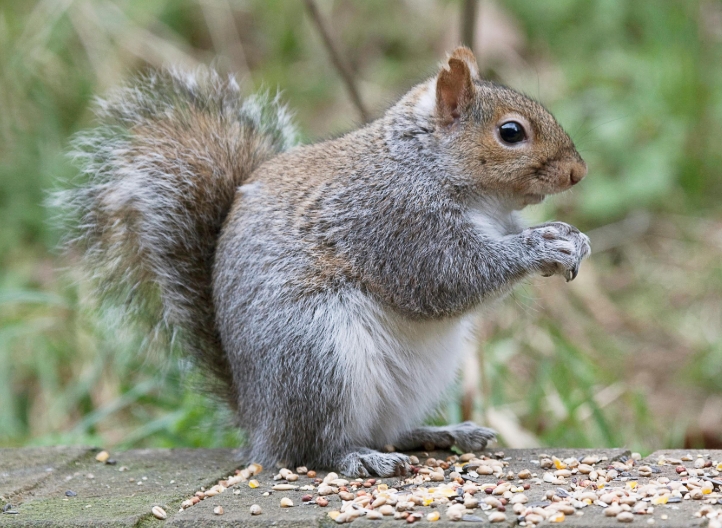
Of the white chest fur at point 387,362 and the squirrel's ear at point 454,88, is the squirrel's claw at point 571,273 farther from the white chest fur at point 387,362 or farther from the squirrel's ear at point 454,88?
the squirrel's ear at point 454,88

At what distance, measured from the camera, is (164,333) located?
2457 mm

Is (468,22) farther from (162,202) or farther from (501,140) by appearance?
(162,202)

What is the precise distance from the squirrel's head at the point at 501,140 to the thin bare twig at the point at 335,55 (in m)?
0.74

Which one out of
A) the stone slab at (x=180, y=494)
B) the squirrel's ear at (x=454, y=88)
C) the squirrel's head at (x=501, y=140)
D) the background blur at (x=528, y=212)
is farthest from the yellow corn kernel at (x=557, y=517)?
the background blur at (x=528, y=212)

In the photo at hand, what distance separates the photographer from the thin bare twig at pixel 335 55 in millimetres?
3039

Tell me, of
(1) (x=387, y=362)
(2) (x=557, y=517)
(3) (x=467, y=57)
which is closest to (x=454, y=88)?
(3) (x=467, y=57)

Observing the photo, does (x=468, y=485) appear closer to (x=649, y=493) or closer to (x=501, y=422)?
(x=649, y=493)

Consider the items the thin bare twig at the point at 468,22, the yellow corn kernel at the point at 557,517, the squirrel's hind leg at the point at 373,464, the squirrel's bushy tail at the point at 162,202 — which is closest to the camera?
the yellow corn kernel at the point at 557,517

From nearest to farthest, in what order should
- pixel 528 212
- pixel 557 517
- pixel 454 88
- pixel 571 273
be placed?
1. pixel 557 517
2. pixel 571 273
3. pixel 454 88
4. pixel 528 212

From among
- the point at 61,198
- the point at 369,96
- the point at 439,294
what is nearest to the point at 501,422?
the point at 439,294

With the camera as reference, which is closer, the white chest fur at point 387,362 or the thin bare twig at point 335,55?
the white chest fur at point 387,362

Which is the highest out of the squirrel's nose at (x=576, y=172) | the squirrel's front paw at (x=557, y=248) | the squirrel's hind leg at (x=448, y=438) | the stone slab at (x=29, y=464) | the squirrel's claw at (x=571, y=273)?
the squirrel's nose at (x=576, y=172)

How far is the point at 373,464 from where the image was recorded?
6.92 ft

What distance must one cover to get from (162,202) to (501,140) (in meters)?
0.86
